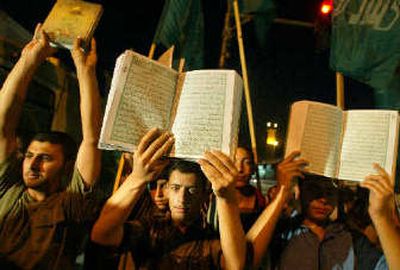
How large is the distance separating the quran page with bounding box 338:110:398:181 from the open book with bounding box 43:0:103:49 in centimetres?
160

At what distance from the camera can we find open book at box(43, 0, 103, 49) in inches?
78.0

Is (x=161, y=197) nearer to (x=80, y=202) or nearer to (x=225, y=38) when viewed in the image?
(x=80, y=202)

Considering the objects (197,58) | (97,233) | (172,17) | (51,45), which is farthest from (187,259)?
(197,58)

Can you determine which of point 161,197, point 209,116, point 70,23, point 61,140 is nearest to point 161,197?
point 161,197

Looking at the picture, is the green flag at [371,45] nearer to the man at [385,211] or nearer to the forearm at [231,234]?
the man at [385,211]

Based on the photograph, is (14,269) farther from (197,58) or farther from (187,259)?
(197,58)

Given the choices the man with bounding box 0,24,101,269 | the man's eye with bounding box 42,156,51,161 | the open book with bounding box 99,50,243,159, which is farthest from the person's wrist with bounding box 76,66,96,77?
the man's eye with bounding box 42,156,51,161

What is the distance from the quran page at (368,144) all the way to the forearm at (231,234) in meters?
0.73

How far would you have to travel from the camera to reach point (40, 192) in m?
2.08

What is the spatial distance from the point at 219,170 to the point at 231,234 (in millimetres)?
380

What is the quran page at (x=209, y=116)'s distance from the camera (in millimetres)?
1567

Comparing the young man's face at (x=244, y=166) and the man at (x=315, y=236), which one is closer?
the man at (x=315, y=236)

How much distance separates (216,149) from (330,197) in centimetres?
134

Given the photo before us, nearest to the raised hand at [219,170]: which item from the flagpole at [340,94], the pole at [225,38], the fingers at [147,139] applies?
the fingers at [147,139]
